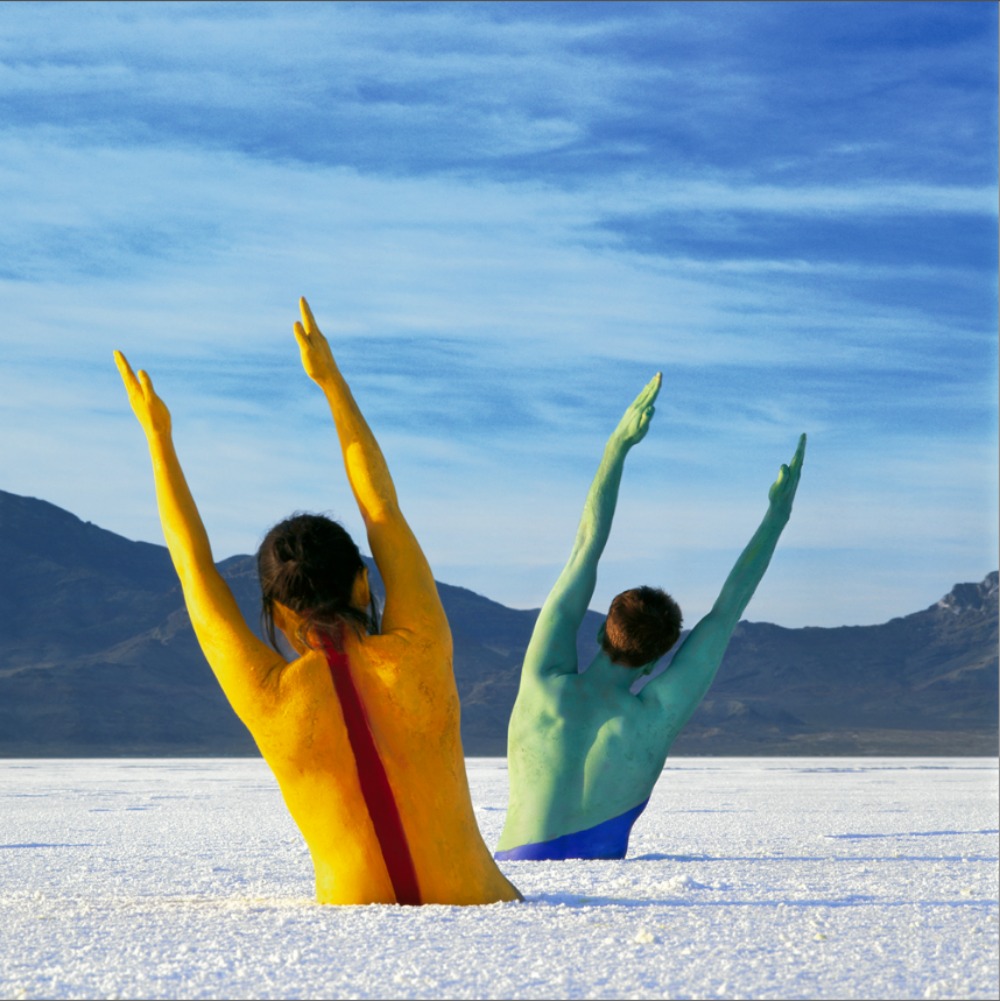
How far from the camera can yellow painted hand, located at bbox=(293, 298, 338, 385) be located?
4.34 meters

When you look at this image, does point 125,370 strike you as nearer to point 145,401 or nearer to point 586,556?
point 145,401

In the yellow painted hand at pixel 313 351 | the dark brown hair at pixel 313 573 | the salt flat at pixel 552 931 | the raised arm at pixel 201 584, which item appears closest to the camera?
the salt flat at pixel 552 931

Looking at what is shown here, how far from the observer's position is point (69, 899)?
15.5ft

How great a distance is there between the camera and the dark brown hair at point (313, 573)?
12.7 ft

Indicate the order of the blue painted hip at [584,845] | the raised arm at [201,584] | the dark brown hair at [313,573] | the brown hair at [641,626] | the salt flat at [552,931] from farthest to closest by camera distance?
the blue painted hip at [584,845] → the brown hair at [641,626] → the raised arm at [201,584] → the dark brown hair at [313,573] → the salt flat at [552,931]

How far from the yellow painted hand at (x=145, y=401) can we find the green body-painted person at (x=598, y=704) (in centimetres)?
208

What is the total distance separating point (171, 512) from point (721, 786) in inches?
667

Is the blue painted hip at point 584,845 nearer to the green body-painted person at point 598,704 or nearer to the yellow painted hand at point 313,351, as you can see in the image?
the green body-painted person at point 598,704

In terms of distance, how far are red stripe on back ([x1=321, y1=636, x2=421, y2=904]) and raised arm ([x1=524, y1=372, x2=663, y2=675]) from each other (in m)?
2.09

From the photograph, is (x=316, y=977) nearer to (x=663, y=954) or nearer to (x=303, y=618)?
(x=663, y=954)

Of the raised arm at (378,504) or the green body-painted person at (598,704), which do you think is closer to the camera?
the raised arm at (378,504)

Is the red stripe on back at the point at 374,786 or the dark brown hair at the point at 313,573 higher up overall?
the dark brown hair at the point at 313,573

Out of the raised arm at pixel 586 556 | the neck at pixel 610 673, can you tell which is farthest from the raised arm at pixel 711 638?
the raised arm at pixel 586 556

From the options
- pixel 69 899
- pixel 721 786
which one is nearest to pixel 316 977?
pixel 69 899
